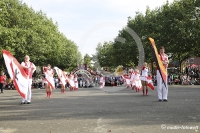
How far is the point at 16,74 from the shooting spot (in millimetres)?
13250

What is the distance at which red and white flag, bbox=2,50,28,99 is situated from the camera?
1298 centimetres

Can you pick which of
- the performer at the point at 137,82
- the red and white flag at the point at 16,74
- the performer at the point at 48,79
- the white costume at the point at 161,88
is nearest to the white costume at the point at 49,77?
the performer at the point at 48,79

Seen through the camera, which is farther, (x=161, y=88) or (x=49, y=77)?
(x=49, y=77)

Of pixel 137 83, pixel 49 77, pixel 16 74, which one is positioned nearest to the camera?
pixel 16 74

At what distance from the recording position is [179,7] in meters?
45.8

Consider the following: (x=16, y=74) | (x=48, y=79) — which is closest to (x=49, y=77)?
(x=48, y=79)

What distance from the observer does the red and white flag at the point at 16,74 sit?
12984mm

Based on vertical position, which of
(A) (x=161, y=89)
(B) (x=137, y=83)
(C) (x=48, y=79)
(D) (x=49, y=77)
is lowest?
(A) (x=161, y=89)

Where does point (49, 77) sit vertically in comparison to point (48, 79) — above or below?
above

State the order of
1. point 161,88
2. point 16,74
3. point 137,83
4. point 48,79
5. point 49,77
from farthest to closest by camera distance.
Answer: point 137,83 < point 49,77 < point 48,79 < point 161,88 < point 16,74

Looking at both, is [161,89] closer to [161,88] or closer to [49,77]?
[161,88]

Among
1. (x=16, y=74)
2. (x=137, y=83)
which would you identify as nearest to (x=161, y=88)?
(x=16, y=74)

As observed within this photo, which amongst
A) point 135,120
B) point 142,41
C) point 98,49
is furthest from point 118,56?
point 135,120

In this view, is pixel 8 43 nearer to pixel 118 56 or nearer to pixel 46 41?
pixel 46 41
